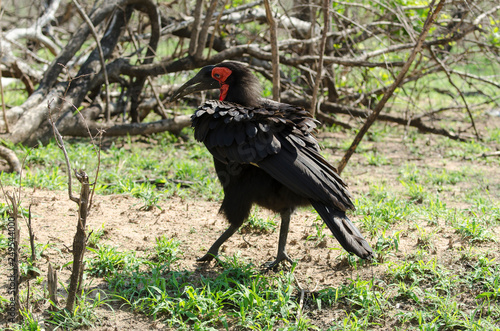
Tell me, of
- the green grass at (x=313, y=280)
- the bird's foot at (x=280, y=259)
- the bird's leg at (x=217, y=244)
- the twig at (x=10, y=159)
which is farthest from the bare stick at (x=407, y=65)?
the twig at (x=10, y=159)

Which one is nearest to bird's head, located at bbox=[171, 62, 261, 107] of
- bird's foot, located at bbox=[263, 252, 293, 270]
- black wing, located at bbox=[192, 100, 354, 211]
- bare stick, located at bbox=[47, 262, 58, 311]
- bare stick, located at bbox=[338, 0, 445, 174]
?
black wing, located at bbox=[192, 100, 354, 211]

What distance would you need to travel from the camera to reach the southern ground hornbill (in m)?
2.73

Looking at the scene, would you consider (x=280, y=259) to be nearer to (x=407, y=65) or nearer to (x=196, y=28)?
(x=407, y=65)

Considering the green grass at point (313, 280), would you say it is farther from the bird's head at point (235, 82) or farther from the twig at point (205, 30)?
the twig at point (205, 30)

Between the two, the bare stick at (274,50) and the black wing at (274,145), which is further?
the bare stick at (274,50)

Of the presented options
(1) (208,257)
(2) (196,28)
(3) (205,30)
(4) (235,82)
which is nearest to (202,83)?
(4) (235,82)

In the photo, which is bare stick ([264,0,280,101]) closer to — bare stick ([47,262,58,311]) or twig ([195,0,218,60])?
twig ([195,0,218,60])

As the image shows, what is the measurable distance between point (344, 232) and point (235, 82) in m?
1.40

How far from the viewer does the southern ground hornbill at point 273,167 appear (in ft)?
8.97

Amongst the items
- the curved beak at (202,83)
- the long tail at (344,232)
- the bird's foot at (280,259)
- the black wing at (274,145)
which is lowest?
the bird's foot at (280,259)

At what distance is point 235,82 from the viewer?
11.2 feet

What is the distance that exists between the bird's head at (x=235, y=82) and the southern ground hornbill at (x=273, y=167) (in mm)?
146

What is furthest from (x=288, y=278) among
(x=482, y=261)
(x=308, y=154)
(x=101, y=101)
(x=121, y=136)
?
(x=101, y=101)

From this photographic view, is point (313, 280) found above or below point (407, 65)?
below
